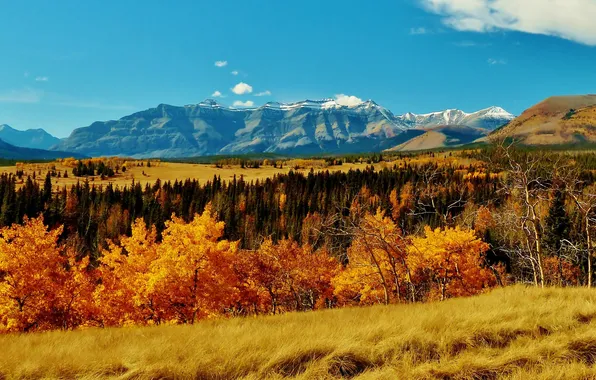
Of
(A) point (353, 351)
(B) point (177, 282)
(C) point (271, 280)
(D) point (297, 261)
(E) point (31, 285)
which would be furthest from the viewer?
(D) point (297, 261)

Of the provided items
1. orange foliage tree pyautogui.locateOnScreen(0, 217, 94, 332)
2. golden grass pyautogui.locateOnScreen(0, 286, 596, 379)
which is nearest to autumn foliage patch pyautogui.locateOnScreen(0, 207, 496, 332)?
orange foliage tree pyautogui.locateOnScreen(0, 217, 94, 332)

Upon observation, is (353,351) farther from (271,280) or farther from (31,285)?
(271,280)

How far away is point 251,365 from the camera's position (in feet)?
23.2

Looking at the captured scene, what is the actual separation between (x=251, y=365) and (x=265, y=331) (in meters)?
2.04

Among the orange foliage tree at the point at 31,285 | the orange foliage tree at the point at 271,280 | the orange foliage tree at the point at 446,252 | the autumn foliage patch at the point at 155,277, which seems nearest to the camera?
the orange foliage tree at the point at 31,285

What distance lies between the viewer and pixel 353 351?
751cm

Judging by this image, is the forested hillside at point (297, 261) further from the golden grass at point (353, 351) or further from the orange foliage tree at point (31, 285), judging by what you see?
the golden grass at point (353, 351)

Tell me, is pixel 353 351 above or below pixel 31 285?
above

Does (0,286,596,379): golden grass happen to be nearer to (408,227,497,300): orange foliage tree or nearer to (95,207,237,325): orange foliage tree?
(95,207,237,325): orange foliage tree

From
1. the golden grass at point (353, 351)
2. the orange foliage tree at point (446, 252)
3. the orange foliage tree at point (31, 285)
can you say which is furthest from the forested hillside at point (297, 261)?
the golden grass at point (353, 351)

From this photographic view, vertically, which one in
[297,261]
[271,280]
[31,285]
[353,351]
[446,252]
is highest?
[353,351]

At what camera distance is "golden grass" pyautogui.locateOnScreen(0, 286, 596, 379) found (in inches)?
269

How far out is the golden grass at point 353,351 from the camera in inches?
269

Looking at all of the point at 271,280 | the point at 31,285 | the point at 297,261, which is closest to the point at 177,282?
the point at 31,285
